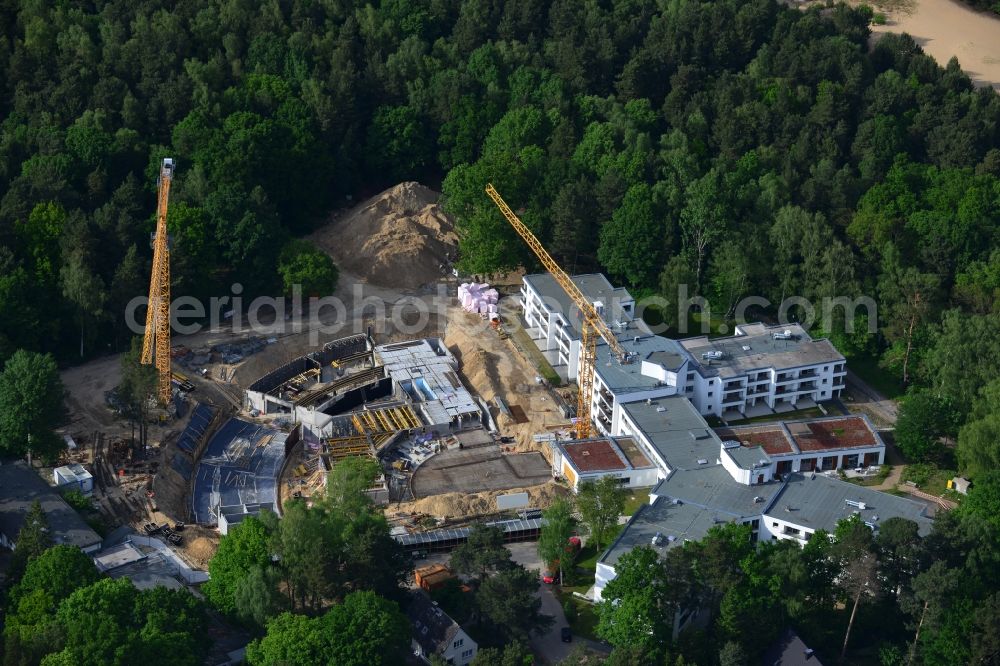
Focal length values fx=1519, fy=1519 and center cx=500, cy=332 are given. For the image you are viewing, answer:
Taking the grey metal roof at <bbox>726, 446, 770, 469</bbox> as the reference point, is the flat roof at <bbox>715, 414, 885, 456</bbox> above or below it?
below

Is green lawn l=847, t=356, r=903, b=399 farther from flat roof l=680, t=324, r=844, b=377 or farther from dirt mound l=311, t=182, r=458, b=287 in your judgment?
dirt mound l=311, t=182, r=458, b=287

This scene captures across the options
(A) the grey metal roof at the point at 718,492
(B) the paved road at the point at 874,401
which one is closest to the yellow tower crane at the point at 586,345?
(A) the grey metal roof at the point at 718,492

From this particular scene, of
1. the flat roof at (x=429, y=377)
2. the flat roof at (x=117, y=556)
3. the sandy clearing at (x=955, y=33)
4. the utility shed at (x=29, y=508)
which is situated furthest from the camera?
the sandy clearing at (x=955, y=33)

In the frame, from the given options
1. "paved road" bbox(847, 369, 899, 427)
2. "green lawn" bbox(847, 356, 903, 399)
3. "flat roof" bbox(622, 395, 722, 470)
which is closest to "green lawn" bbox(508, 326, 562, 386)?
"flat roof" bbox(622, 395, 722, 470)

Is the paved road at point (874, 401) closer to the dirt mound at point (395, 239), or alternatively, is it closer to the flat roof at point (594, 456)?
the flat roof at point (594, 456)

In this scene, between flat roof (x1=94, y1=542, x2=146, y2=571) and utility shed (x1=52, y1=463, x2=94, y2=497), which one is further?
utility shed (x1=52, y1=463, x2=94, y2=497)

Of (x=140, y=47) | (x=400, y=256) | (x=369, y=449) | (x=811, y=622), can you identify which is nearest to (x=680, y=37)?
(x=400, y=256)

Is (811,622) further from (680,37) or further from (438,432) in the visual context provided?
(680,37)
